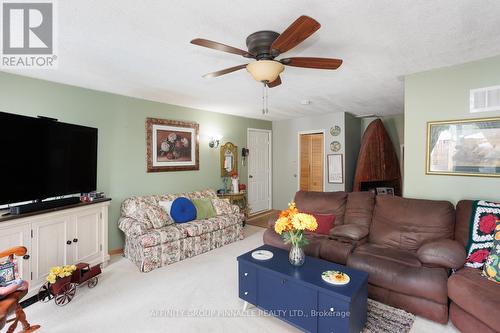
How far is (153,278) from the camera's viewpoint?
2832 mm

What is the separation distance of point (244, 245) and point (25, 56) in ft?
11.7

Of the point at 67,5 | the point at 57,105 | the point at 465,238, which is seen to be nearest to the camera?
the point at 67,5

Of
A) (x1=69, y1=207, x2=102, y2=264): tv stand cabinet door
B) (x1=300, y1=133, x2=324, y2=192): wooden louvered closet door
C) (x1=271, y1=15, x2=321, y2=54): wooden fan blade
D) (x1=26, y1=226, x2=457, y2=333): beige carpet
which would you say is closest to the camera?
(x1=271, y1=15, x2=321, y2=54): wooden fan blade

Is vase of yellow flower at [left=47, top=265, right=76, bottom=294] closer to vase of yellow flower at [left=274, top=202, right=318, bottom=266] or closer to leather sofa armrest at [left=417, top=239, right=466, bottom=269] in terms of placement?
vase of yellow flower at [left=274, top=202, right=318, bottom=266]

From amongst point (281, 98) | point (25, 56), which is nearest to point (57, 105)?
point (25, 56)

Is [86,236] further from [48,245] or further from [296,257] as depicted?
[296,257]

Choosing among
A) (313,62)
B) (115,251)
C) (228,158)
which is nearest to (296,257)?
(313,62)

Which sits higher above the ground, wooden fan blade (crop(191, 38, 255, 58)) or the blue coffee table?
wooden fan blade (crop(191, 38, 255, 58))

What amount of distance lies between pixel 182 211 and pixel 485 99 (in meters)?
4.00

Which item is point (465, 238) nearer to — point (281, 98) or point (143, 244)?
point (281, 98)

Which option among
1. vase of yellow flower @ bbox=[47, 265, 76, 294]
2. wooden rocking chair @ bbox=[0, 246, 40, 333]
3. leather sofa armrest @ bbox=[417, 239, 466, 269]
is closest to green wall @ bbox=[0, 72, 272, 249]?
vase of yellow flower @ bbox=[47, 265, 76, 294]

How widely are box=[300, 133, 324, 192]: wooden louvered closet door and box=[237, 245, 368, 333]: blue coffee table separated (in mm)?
4387

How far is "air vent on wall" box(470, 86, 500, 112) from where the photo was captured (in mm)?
2402

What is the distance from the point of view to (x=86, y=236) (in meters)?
2.96
